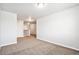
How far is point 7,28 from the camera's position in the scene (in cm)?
421

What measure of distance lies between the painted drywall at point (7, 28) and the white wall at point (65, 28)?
2.60m

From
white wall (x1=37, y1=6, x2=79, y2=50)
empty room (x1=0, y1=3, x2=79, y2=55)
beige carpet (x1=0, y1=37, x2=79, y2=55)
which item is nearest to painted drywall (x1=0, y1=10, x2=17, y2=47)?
empty room (x1=0, y1=3, x2=79, y2=55)

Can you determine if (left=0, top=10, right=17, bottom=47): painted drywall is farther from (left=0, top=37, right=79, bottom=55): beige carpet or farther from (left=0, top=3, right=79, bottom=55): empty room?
(left=0, top=37, right=79, bottom=55): beige carpet

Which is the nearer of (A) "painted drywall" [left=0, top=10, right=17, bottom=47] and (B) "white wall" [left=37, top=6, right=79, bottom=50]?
(B) "white wall" [left=37, top=6, right=79, bottom=50]

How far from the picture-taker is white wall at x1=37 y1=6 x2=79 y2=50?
3.22m

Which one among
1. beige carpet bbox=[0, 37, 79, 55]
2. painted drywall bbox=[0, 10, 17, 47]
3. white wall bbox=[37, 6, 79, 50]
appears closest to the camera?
beige carpet bbox=[0, 37, 79, 55]

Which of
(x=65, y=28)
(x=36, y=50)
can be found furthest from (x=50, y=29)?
(x=36, y=50)

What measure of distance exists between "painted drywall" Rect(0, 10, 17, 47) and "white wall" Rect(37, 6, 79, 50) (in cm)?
260

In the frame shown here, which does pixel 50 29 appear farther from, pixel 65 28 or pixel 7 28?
pixel 7 28

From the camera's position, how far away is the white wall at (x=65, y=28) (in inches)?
127

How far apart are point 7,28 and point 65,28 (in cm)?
347

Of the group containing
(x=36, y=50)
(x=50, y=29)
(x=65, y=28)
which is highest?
(x=65, y=28)

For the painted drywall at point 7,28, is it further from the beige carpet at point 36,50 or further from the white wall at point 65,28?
the white wall at point 65,28
